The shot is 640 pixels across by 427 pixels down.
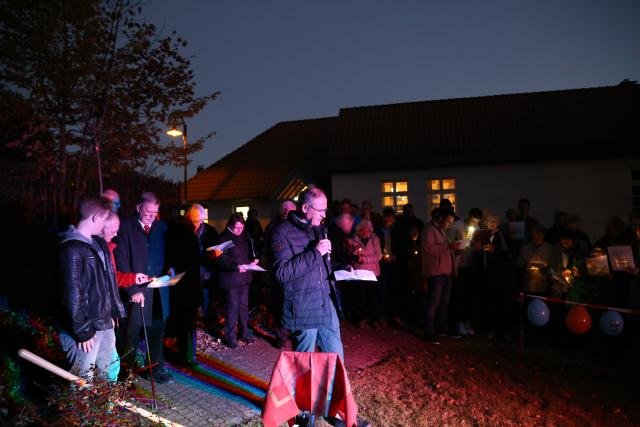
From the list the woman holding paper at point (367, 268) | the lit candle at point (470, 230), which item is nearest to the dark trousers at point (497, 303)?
the lit candle at point (470, 230)

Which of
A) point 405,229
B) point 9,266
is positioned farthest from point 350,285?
point 9,266

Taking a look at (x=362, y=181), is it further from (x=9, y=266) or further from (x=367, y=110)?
(x=9, y=266)

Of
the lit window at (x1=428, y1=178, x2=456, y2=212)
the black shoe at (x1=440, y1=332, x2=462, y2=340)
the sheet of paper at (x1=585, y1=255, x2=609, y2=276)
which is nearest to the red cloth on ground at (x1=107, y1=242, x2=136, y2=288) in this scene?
the black shoe at (x1=440, y1=332, x2=462, y2=340)

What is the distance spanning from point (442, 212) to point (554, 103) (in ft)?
51.5

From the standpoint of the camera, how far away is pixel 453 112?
858 inches

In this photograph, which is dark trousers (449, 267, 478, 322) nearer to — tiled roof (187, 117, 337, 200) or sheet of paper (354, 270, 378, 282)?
sheet of paper (354, 270, 378, 282)

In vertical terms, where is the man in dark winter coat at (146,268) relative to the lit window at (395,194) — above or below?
below

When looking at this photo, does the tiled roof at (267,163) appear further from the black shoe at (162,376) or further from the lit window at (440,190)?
the black shoe at (162,376)

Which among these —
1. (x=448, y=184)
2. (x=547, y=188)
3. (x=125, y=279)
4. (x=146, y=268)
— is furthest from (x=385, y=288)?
(x=547, y=188)

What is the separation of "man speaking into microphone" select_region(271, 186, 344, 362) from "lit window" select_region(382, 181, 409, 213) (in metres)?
15.4

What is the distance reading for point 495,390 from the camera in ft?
18.7

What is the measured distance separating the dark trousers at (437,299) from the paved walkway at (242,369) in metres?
0.38

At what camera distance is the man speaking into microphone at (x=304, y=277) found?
4422 millimetres

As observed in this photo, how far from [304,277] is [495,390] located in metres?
2.93
